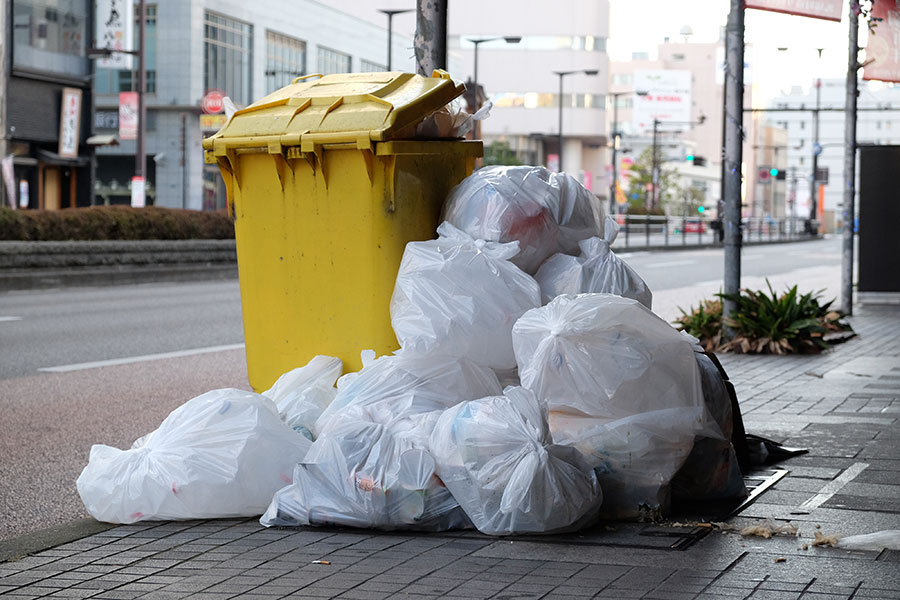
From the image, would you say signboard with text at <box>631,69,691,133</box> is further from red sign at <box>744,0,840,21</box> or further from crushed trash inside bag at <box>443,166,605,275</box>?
crushed trash inside bag at <box>443,166,605,275</box>

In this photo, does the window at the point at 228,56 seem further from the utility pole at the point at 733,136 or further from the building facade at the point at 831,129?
the building facade at the point at 831,129

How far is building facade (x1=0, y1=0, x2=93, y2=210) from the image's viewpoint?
35750 millimetres

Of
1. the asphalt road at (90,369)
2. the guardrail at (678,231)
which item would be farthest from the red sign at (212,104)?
the asphalt road at (90,369)

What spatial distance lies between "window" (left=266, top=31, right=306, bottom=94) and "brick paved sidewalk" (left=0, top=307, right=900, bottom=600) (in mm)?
54173

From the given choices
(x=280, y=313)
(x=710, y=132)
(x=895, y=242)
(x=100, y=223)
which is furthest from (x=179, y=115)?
(x=710, y=132)

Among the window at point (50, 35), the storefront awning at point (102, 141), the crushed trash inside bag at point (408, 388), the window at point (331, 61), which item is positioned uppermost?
the window at point (331, 61)

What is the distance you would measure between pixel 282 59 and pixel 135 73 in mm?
8647

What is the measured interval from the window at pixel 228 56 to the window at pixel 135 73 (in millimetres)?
2188

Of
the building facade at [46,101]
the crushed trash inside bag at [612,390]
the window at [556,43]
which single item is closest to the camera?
the crushed trash inside bag at [612,390]

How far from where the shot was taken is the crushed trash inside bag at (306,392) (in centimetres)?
546

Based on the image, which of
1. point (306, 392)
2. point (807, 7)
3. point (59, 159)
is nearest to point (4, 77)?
point (59, 159)

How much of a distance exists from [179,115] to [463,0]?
4585 cm

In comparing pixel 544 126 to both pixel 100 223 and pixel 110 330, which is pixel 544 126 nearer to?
pixel 100 223

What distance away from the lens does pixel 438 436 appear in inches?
184
